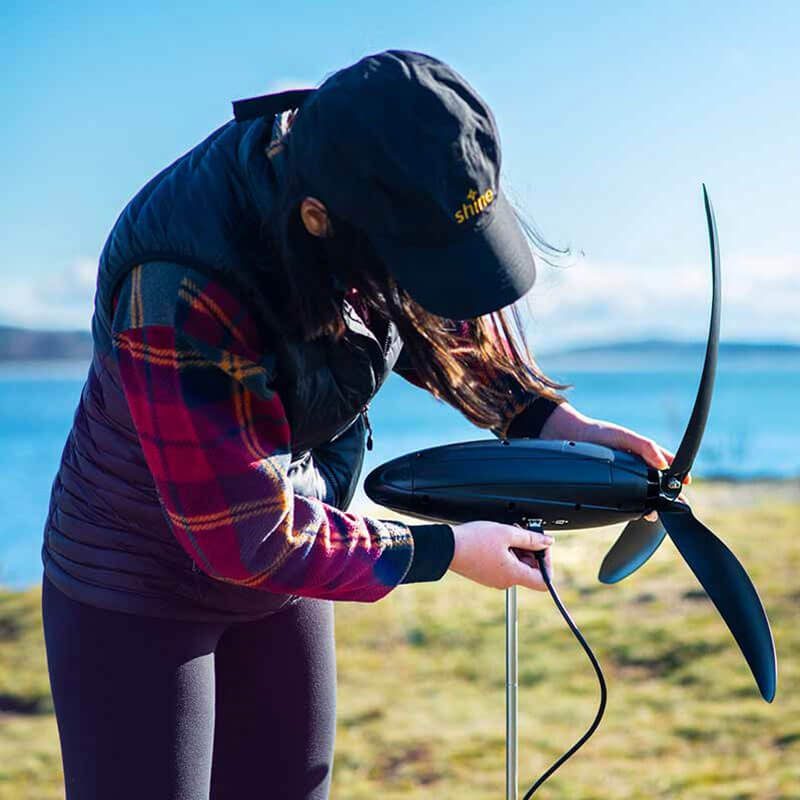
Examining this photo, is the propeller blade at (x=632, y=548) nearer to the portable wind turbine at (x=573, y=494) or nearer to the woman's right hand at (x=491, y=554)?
the portable wind turbine at (x=573, y=494)

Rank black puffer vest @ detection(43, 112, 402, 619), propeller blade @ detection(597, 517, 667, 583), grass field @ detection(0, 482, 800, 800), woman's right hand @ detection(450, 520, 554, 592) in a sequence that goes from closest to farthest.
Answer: black puffer vest @ detection(43, 112, 402, 619) < woman's right hand @ detection(450, 520, 554, 592) < propeller blade @ detection(597, 517, 667, 583) < grass field @ detection(0, 482, 800, 800)

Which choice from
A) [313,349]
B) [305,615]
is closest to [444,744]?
[305,615]

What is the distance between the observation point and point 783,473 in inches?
251

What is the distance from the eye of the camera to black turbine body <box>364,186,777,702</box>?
4.60ft

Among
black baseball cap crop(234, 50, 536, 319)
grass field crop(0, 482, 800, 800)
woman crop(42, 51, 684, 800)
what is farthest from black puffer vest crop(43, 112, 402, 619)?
grass field crop(0, 482, 800, 800)

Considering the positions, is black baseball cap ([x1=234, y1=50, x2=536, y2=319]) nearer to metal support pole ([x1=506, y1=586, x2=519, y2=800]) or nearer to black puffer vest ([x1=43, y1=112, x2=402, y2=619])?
black puffer vest ([x1=43, y1=112, x2=402, y2=619])

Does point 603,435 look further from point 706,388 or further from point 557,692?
point 557,692

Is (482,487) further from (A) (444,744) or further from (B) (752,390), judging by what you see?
(B) (752,390)

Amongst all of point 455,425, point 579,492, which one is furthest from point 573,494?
point 455,425

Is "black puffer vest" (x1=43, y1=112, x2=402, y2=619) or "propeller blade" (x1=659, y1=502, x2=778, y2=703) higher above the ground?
"black puffer vest" (x1=43, y1=112, x2=402, y2=619)

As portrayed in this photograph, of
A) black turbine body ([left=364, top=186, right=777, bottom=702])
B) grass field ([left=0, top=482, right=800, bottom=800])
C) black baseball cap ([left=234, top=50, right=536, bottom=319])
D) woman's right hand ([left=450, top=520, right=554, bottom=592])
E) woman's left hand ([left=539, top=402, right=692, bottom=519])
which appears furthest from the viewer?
grass field ([left=0, top=482, right=800, bottom=800])

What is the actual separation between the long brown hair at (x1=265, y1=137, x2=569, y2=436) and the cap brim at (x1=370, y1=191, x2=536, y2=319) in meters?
0.04

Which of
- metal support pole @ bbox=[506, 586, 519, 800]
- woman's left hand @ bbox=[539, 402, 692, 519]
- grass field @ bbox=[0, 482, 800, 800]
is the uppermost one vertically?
woman's left hand @ bbox=[539, 402, 692, 519]

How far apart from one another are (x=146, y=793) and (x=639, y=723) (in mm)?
2252
